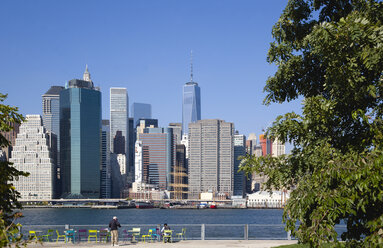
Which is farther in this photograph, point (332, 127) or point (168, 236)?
point (168, 236)

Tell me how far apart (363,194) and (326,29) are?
3635 mm

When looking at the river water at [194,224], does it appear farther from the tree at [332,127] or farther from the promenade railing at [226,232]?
the tree at [332,127]

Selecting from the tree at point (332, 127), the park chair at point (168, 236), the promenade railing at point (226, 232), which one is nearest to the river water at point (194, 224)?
the promenade railing at point (226, 232)

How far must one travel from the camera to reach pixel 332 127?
12758mm

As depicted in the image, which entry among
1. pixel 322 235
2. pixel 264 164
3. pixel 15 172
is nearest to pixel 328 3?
pixel 264 164

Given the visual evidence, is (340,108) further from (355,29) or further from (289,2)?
(289,2)

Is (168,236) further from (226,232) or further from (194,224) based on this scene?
(226,232)

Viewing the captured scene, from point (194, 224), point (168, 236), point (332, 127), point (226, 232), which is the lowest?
point (226, 232)

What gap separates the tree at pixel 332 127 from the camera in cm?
1068

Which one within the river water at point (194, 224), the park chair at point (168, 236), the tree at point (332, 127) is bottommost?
the river water at point (194, 224)

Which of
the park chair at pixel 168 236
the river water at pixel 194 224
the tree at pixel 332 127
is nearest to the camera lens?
the tree at pixel 332 127

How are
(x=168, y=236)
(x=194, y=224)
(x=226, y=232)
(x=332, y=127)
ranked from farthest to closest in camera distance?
1. (x=226, y=232)
2. (x=194, y=224)
3. (x=168, y=236)
4. (x=332, y=127)

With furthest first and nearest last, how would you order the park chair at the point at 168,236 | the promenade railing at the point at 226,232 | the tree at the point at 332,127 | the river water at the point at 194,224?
the river water at the point at 194,224 < the promenade railing at the point at 226,232 < the park chair at the point at 168,236 < the tree at the point at 332,127

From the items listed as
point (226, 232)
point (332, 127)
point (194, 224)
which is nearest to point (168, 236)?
point (194, 224)
